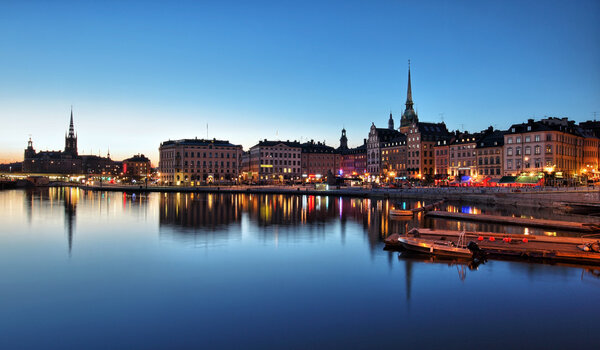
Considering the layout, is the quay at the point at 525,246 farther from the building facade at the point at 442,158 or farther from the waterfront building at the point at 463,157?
the building facade at the point at 442,158

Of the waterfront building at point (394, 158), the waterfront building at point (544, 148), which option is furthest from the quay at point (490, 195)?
the waterfront building at point (394, 158)

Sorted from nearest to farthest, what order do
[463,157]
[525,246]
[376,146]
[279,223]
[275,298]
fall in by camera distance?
[275,298], [525,246], [279,223], [463,157], [376,146]

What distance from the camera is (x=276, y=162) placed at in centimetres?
14325

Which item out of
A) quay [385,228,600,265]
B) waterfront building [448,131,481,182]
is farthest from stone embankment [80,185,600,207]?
quay [385,228,600,265]

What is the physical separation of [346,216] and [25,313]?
37.8 m

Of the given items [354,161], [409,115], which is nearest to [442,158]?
[409,115]

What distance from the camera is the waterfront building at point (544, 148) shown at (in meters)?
77.8

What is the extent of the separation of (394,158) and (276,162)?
4016cm

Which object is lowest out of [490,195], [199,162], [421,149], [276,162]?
[490,195]

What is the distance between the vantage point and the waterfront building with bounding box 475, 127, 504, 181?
3536 inches

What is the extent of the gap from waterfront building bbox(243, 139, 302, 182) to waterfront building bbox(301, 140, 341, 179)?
16.3 ft

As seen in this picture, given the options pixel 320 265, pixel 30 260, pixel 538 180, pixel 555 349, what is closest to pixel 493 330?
pixel 555 349

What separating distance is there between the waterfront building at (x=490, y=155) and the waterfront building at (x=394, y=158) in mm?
27484

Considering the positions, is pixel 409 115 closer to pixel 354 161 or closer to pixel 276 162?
pixel 354 161
